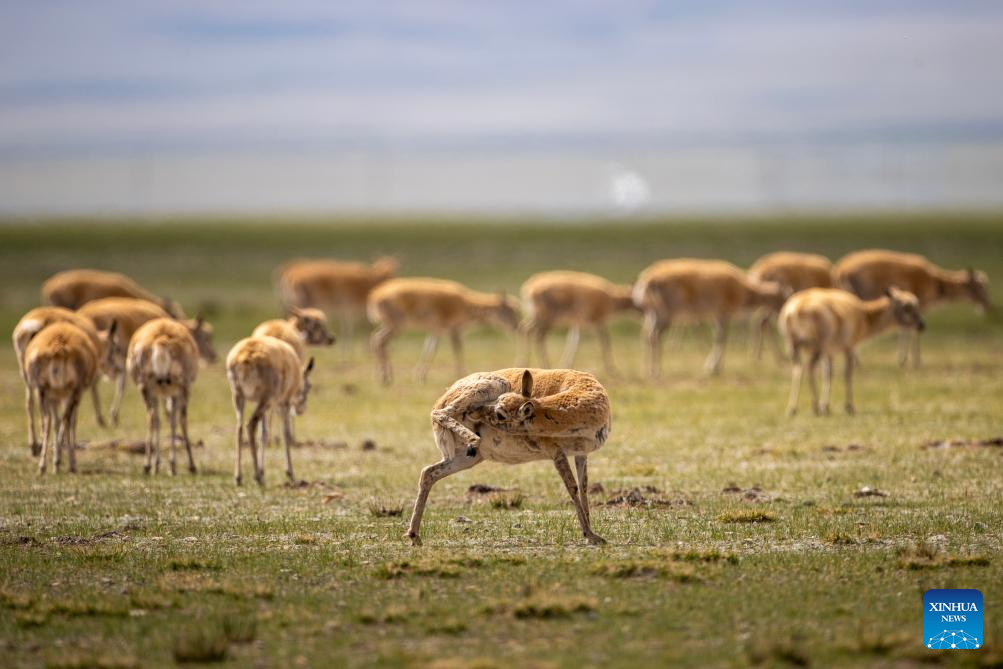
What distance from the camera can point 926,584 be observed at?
11570 mm

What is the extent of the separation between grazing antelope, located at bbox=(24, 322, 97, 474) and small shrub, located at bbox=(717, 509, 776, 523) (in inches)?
364

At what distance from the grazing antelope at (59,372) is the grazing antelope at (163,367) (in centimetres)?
69

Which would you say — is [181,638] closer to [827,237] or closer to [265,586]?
[265,586]

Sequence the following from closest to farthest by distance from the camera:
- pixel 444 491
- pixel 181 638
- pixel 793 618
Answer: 1. pixel 181 638
2. pixel 793 618
3. pixel 444 491

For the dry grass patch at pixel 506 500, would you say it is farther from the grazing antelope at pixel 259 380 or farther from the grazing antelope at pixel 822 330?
the grazing antelope at pixel 822 330

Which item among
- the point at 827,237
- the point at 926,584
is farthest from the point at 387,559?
the point at 827,237

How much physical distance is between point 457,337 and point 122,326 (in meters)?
10.5

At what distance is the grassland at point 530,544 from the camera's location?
10117 mm

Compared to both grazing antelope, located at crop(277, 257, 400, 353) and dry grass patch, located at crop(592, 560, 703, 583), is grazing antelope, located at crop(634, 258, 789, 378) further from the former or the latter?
dry grass patch, located at crop(592, 560, 703, 583)

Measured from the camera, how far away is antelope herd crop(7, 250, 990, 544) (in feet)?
42.9

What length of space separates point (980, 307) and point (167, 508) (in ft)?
87.6

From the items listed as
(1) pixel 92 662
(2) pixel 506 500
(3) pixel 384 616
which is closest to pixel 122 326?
(2) pixel 506 500

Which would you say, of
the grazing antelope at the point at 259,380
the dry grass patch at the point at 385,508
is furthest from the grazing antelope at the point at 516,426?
the grazing antelope at the point at 259,380

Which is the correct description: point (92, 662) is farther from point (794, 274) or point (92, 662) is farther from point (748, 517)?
point (794, 274)
